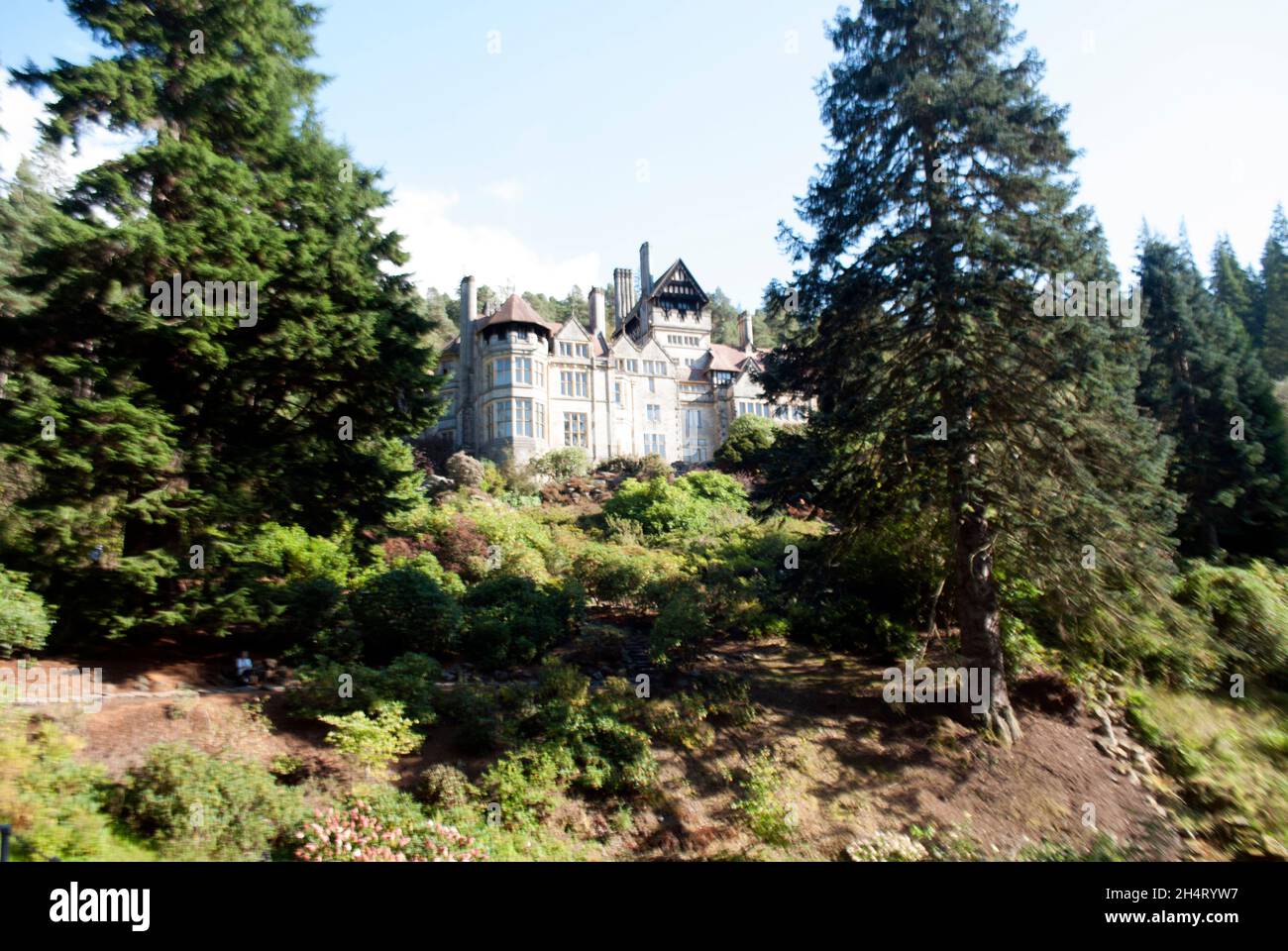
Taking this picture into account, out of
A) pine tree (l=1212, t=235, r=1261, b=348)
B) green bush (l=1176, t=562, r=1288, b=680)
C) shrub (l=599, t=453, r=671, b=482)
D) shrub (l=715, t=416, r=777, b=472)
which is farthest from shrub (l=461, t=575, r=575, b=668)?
pine tree (l=1212, t=235, r=1261, b=348)

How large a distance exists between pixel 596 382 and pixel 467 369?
29.9 feet

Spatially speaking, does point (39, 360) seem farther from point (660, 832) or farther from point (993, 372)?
point (993, 372)

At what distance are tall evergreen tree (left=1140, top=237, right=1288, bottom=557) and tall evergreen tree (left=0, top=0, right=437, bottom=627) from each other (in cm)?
2654

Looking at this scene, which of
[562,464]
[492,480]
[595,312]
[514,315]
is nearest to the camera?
[492,480]

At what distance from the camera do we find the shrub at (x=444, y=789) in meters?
8.39

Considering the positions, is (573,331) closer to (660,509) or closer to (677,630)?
(660,509)

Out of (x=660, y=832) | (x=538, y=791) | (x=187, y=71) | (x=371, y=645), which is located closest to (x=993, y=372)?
(x=660, y=832)

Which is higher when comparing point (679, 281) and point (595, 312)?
point (679, 281)

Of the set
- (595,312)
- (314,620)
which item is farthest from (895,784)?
(595,312)

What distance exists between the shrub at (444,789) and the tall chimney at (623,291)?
5150cm

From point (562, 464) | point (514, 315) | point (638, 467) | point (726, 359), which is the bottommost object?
point (638, 467)

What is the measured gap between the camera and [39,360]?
10.1 m

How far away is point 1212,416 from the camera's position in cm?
2617

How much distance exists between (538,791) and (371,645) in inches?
203
